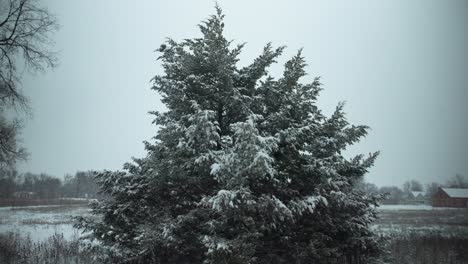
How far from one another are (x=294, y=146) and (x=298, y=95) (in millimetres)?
1622

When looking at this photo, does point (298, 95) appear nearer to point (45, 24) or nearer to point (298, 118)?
point (298, 118)

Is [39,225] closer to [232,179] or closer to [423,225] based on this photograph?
[232,179]

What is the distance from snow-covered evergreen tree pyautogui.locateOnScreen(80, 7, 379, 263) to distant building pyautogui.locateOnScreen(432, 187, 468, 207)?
8794 centimetres

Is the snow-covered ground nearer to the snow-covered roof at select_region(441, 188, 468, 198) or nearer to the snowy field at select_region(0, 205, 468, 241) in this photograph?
the snowy field at select_region(0, 205, 468, 241)

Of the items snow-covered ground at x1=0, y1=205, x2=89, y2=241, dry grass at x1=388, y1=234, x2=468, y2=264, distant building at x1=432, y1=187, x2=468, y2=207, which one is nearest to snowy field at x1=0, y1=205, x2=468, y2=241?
snow-covered ground at x1=0, y1=205, x2=89, y2=241

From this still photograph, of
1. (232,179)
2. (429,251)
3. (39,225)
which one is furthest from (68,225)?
(429,251)

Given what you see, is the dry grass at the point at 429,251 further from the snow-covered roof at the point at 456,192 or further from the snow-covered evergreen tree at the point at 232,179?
the snow-covered roof at the point at 456,192

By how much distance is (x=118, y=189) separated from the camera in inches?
314

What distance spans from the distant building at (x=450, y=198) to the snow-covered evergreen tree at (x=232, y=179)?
8794cm

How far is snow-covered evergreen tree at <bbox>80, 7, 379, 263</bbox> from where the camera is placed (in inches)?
273

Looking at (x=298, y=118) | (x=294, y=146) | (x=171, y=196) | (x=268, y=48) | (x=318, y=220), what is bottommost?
(x=318, y=220)

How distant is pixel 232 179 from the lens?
21.5 feet

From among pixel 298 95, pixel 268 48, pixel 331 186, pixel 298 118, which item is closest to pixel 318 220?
pixel 331 186

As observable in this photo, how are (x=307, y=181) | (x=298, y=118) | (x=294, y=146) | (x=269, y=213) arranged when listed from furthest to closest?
(x=298, y=118) < (x=307, y=181) < (x=294, y=146) < (x=269, y=213)
